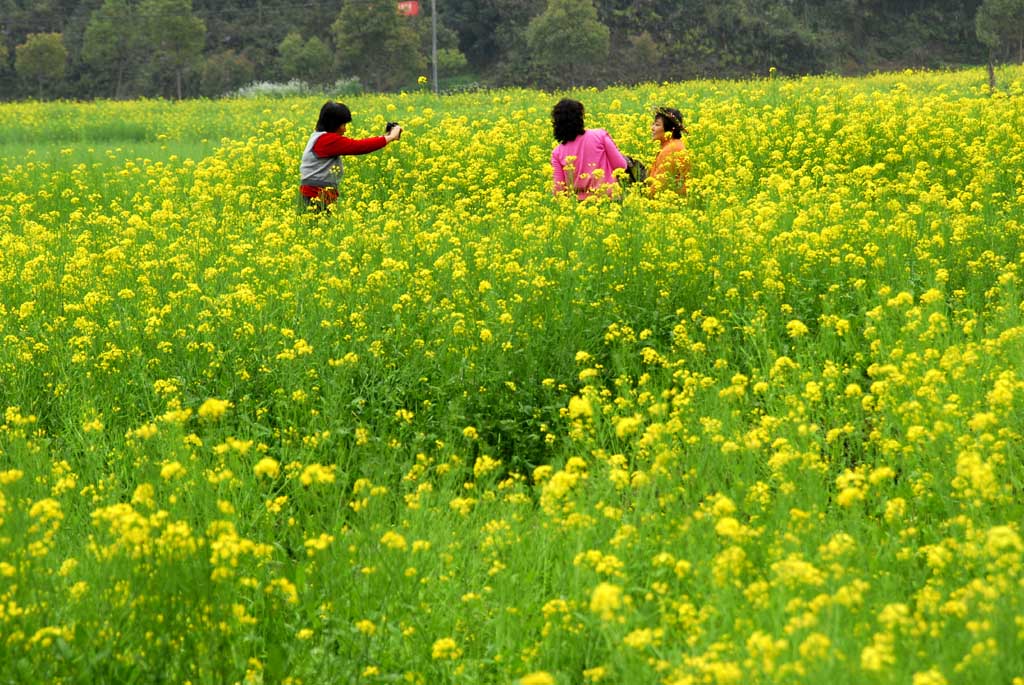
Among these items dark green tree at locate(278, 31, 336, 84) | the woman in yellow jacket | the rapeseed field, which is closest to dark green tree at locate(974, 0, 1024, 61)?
dark green tree at locate(278, 31, 336, 84)

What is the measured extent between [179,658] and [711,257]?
15.9 ft

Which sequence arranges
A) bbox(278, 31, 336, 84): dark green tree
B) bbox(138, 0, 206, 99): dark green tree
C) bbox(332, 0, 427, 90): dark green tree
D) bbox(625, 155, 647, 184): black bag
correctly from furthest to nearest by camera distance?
bbox(278, 31, 336, 84): dark green tree
bbox(138, 0, 206, 99): dark green tree
bbox(332, 0, 427, 90): dark green tree
bbox(625, 155, 647, 184): black bag

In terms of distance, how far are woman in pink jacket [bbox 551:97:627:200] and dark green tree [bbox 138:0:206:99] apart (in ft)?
174

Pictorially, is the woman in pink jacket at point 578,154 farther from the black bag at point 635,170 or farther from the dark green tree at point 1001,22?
the dark green tree at point 1001,22

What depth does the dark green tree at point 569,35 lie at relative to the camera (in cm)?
5706

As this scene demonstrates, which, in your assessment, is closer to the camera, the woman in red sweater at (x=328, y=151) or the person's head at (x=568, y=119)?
the person's head at (x=568, y=119)

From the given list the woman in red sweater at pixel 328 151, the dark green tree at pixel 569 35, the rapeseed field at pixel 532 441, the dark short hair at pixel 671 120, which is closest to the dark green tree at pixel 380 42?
the dark green tree at pixel 569 35

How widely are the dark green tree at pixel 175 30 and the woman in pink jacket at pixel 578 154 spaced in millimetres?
53068

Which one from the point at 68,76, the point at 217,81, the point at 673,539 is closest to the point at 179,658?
the point at 673,539

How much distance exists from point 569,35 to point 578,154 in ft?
161

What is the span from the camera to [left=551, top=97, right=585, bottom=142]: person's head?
9844 millimetres

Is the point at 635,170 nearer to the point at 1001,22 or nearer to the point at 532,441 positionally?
the point at 532,441

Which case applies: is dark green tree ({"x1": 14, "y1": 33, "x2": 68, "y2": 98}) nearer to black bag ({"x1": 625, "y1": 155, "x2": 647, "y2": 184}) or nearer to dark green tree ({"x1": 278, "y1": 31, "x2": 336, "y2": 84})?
dark green tree ({"x1": 278, "y1": 31, "x2": 336, "y2": 84})

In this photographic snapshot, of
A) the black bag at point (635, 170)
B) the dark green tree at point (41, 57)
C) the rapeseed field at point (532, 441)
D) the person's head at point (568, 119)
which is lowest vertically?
the rapeseed field at point (532, 441)
